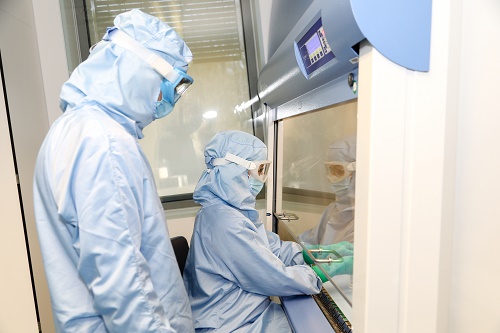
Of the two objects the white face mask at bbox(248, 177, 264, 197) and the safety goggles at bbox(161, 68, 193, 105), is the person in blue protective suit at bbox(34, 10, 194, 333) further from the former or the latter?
the white face mask at bbox(248, 177, 264, 197)

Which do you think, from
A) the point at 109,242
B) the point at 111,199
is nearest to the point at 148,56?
the point at 111,199

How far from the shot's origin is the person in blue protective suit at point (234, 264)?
1372 millimetres

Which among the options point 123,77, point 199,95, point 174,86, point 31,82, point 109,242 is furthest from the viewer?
point 199,95

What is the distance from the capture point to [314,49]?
2.75ft

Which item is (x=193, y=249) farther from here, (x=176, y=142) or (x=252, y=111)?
(x=252, y=111)

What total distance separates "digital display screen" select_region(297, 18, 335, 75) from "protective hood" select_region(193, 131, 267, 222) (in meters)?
0.74

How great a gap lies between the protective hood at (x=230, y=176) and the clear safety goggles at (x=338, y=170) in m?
0.45

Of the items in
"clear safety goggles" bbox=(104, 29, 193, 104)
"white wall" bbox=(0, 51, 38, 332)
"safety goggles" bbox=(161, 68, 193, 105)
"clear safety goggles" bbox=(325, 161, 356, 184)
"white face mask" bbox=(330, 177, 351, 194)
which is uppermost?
"clear safety goggles" bbox=(104, 29, 193, 104)

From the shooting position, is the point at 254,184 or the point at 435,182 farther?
the point at 254,184

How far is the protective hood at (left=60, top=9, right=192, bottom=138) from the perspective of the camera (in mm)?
951

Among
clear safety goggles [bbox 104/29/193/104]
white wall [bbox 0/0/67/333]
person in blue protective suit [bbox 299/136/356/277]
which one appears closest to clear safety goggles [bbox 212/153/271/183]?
person in blue protective suit [bbox 299/136/356/277]

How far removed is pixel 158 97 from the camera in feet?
3.50

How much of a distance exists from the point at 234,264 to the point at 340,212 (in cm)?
52

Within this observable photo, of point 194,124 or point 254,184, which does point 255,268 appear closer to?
point 254,184
